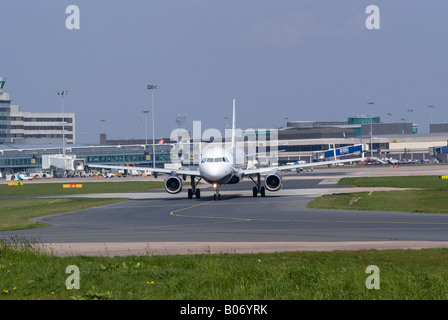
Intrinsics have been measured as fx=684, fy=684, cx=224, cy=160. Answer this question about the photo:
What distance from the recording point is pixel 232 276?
20.3m

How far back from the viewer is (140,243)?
108 ft

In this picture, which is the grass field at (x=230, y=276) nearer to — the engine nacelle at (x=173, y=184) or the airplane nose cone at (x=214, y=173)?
the airplane nose cone at (x=214, y=173)

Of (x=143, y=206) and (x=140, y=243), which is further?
(x=143, y=206)

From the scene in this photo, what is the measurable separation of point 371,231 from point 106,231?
1507 centimetres

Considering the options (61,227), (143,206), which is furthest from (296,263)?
(143,206)

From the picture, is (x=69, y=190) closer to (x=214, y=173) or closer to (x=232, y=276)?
(x=214, y=173)

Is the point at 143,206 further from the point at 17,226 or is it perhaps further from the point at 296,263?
the point at 296,263

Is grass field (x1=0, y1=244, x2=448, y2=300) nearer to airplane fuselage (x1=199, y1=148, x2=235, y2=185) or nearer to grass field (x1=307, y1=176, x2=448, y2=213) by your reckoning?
grass field (x1=307, y1=176, x2=448, y2=213)

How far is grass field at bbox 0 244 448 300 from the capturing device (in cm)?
1809

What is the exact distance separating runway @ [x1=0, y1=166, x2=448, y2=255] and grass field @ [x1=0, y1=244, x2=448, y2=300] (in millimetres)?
3094

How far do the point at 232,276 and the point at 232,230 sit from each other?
701 inches

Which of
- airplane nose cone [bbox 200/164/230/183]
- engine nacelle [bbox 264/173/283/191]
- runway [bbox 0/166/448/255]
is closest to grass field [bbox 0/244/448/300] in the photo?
runway [bbox 0/166/448/255]
